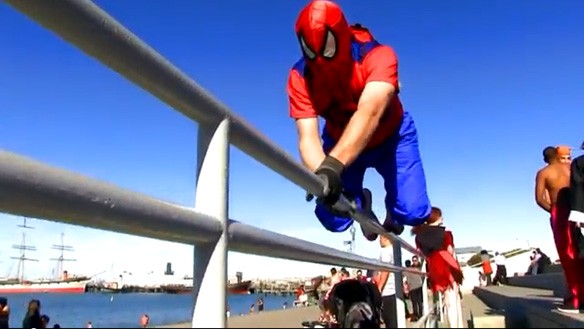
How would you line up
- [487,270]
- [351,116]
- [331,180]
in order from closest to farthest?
[331,180], [351,116], [487,270]

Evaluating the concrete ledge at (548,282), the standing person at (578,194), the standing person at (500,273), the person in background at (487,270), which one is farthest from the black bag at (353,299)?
the person in background at (487,270)

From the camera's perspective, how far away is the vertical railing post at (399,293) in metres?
2.70

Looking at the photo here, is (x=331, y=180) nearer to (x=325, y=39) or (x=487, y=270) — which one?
(x=325, y=39)

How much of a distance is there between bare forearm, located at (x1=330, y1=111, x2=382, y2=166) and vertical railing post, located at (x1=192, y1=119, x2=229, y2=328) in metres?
0.92

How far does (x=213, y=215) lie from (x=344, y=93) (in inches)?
75.8

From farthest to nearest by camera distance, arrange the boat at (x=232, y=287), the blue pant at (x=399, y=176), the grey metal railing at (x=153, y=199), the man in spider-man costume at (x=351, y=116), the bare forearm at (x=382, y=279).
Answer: the bare forearm at (x=382, y=279) < the blue pant at (x=399, y=176) < the man in spider-man costume at (x=351, y=116) < the boat at (x=232, y=287) < the grey metal railing at (x=153, y=199)

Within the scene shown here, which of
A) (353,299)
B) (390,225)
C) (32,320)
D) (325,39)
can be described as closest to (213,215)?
(353,299)


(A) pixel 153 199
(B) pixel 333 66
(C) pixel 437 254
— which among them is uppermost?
(B) pixel 333 66

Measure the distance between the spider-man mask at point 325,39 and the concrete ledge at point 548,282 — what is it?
185 inches

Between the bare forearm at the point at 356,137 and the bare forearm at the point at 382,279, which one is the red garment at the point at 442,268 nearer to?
the bare forearm at the point at 382,279

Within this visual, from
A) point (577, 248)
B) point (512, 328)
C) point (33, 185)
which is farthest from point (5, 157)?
point (577, 248)

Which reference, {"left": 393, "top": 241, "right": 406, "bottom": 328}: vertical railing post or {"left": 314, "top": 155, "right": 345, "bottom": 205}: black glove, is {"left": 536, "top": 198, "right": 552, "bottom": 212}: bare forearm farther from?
{"left": 314, "top": 155, "right": 345, "bottom": 205}: black glove

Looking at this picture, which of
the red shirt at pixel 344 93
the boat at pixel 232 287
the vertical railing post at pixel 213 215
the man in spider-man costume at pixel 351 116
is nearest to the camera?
the vertical railing post at pixel 213 215

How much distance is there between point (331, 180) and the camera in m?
1.71
